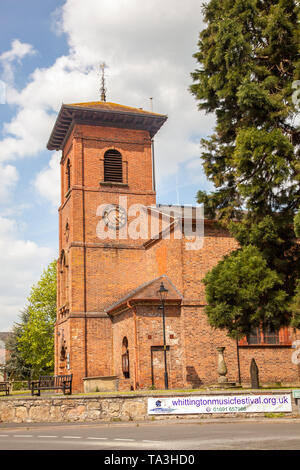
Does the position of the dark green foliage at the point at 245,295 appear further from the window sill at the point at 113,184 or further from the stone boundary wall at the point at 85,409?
the window sill at the point at 113,184

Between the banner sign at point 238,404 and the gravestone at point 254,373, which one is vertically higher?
the gravestone at point 254,373

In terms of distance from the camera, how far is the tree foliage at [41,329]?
153ft

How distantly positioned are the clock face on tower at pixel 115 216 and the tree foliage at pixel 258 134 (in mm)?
13438

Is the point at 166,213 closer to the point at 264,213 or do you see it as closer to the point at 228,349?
the point at 228,349

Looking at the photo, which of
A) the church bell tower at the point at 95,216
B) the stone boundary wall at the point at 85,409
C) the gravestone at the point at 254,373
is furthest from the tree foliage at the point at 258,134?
the church bell tower at the point at 95,216

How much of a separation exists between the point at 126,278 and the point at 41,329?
17946 millimetres

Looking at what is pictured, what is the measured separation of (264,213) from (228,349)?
9.47 m

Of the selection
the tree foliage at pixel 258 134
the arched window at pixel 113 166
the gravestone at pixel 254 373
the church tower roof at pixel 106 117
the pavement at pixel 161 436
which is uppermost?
the church tower roof at pixel 106 117

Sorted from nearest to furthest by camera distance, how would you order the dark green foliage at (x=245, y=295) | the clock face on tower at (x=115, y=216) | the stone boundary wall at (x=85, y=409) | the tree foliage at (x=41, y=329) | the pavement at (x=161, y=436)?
the pavement at (x=161, y=436) < the stone boundary wall at (x=85, y=409) < the dark green foliage at (x=245, y=295) < the clock face on tower at (x=115, y=216) < the tree foliage at (x=41, y=329)

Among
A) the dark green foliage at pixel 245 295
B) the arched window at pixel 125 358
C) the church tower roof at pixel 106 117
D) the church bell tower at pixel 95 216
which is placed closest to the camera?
the dark green foliage at pixel 245 295

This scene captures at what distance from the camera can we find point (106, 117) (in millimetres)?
33844

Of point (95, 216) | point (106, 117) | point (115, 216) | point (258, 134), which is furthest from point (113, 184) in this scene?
point (258, 134)

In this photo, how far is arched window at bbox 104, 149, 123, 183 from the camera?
3384 cm

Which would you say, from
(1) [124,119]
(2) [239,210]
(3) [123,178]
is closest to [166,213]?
(3) [123,178]
